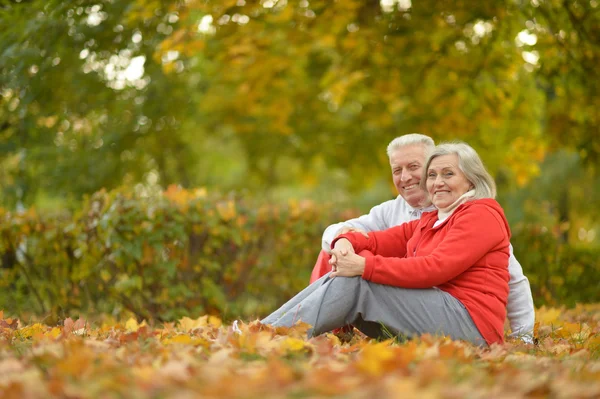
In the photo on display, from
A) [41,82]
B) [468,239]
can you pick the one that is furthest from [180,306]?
[468,239]

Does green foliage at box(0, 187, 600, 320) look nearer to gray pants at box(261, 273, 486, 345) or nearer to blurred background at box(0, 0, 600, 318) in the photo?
blurred background at box(0, 0, 600, 318)

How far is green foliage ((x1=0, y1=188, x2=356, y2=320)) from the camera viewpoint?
17.8ft

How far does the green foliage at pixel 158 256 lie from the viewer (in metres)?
5.42

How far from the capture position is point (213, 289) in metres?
5.94

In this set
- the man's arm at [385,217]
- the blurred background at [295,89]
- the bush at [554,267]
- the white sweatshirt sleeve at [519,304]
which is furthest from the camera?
the bush at [554,267]

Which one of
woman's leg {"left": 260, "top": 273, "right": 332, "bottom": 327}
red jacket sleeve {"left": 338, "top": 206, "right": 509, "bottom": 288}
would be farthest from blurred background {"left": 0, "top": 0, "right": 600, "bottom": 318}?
red jacket sleeve {"left": 338, "top": 206, "right": 509, "bottom": 288}

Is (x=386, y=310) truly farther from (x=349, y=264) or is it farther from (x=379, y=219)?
(x=379, y=219)

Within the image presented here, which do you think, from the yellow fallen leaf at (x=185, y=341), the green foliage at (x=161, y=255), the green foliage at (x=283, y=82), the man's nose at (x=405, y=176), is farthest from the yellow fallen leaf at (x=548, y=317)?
the green foliage at (x=283, y=82)

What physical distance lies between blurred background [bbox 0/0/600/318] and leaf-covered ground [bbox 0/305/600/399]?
116 inches

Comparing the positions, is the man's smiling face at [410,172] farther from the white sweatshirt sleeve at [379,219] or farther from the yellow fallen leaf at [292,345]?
the yellow fallen leaf at [292,345]

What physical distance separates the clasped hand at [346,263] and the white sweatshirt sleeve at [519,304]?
105 centimetres

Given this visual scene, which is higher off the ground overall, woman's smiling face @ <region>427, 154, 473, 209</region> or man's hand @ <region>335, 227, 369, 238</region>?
woman's smiling face @ <region>427, 154, 473, 209</region>

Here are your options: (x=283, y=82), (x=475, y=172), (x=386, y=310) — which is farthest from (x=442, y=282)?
(x=283, y=82)

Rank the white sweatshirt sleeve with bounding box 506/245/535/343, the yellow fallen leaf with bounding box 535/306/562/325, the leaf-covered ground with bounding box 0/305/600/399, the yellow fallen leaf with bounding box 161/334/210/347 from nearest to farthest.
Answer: the leaf-covered ground with bounding box 0/305/600/399, the yellow fallen leaf with bounding box 161/334/210/347, the white sweatshirt sleeve with bounding box 506/245/535/343, the yellow fallen leaf with bounding box 535/306/562/325
